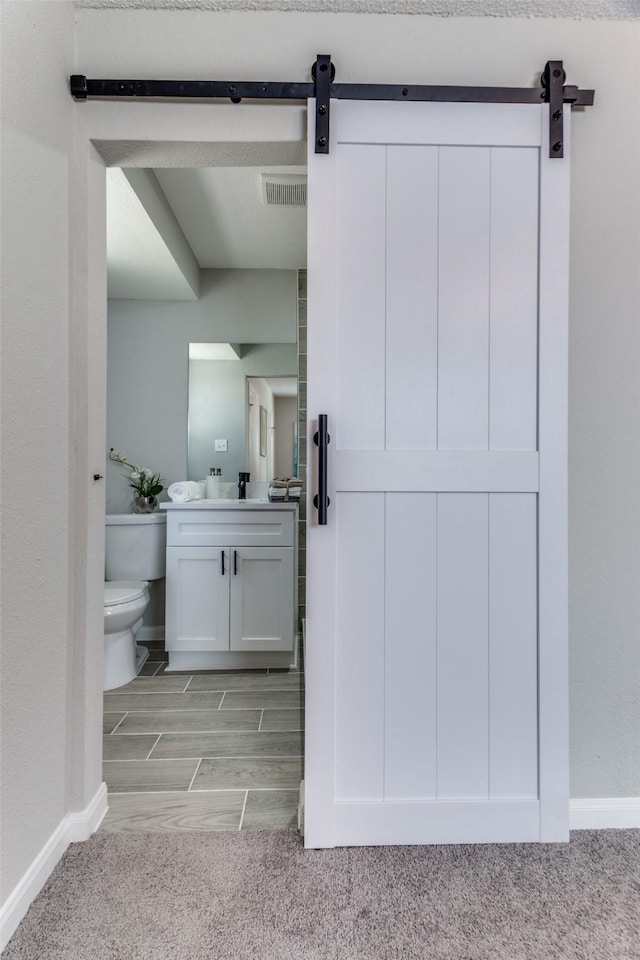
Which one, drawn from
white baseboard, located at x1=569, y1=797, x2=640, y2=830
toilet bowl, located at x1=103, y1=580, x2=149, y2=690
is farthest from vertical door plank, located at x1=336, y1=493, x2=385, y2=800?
toilet bowl, located at x1=103, y1=580, x2=149, y2=690

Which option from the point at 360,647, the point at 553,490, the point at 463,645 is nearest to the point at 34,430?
the point at 360,647

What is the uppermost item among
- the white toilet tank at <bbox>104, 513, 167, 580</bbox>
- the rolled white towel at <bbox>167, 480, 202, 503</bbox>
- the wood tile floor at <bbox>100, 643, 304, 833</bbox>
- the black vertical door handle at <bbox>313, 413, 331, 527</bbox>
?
the black vertical door handle at <bbox>313, 413, 331, 527</bbox>

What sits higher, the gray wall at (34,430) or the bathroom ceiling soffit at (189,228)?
the bathroom ceiling soffit at (189,228)

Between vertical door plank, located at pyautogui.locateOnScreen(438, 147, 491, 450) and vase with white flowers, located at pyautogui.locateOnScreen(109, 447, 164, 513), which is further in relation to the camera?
vase with white flowers, located at pyautogui.locateOnScreen(109, 447, 164, 513)

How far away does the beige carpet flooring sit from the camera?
3.48ft

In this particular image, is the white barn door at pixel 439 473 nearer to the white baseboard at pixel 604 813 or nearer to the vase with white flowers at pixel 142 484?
the white baseboard at pixel 604 813

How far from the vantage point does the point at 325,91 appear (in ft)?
4.40

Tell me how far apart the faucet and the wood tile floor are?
0.99 m

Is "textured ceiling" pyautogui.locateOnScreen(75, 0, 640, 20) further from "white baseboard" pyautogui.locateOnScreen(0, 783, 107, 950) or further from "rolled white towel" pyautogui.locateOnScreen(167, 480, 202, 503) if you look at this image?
"white baseboard" pyautogui.locateOnScreen(0, 783, 107, 950)

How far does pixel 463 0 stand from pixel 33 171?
125 centimetres

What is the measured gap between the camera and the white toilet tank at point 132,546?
273 centimetres

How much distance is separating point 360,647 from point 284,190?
1963 mm

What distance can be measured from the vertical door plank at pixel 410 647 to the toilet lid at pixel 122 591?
1.45 meters

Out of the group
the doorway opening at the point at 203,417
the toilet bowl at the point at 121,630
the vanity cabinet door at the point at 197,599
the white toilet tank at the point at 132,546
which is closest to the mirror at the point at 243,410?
the doorway opening at the point at 203,417
